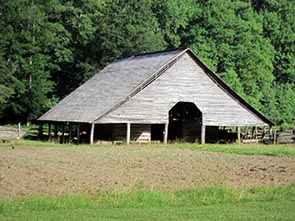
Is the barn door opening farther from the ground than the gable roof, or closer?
closer

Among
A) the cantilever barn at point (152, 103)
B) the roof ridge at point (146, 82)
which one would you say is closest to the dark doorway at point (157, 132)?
the cantilever barn at point (152, 103)

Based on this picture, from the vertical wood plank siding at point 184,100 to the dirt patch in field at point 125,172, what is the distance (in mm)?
10052

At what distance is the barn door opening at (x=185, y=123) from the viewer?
148ft

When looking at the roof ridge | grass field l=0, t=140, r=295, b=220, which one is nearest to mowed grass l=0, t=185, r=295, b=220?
grass field l=0, t=140, r=295, b=220

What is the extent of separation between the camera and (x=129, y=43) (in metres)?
55.3

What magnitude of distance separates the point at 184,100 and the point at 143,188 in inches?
993

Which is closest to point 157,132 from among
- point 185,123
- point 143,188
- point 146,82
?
point 185,123

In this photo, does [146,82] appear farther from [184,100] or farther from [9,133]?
[9,133]

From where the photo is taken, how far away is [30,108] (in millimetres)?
51594

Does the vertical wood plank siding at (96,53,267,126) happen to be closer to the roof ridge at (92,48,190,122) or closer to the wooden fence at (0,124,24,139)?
the roof ridge at (92,48,190,122)

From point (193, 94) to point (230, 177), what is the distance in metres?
22.5

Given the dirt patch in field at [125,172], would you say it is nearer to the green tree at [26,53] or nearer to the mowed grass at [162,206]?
the mowed grass at [162,206]

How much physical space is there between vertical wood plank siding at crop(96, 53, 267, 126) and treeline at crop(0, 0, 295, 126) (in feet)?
40.2

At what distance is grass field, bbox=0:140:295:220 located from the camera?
12.7 m
